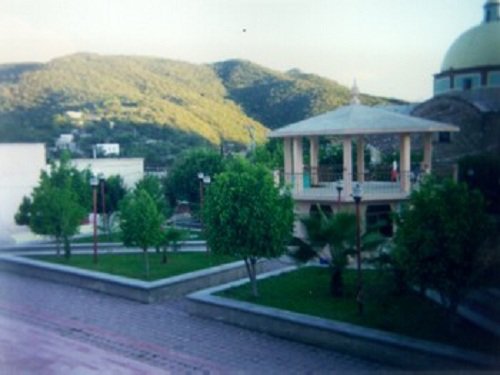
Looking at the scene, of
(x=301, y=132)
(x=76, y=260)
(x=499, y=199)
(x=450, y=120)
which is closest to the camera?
(x=499, y=199)

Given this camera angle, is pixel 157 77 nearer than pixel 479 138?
No

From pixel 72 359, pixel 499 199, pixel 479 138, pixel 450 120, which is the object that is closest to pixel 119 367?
pixel 72 359

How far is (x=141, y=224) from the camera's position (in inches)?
413

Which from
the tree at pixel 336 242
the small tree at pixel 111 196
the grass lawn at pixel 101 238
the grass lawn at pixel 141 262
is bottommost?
the grass lawn at pixel 141 262

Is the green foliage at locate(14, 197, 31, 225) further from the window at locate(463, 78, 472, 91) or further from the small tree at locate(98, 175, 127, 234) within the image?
the window at locate(463, 78, 472, 91)

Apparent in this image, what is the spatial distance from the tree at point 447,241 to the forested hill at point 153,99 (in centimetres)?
784

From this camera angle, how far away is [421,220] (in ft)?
21.9

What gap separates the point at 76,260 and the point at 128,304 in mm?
3623

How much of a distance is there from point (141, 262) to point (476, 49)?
1348cm

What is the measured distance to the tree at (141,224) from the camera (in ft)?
A: 34.4

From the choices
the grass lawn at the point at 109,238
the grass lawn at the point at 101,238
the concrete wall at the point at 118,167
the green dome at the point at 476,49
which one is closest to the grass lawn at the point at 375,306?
the grass lawn at the point at 109,238

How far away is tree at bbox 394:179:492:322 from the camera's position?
252 inches

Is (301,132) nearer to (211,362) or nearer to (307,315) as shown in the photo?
(307,315)

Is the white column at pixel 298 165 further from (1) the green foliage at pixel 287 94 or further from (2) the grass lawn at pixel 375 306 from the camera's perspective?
(2) the grass lawn at pixel 375 306
